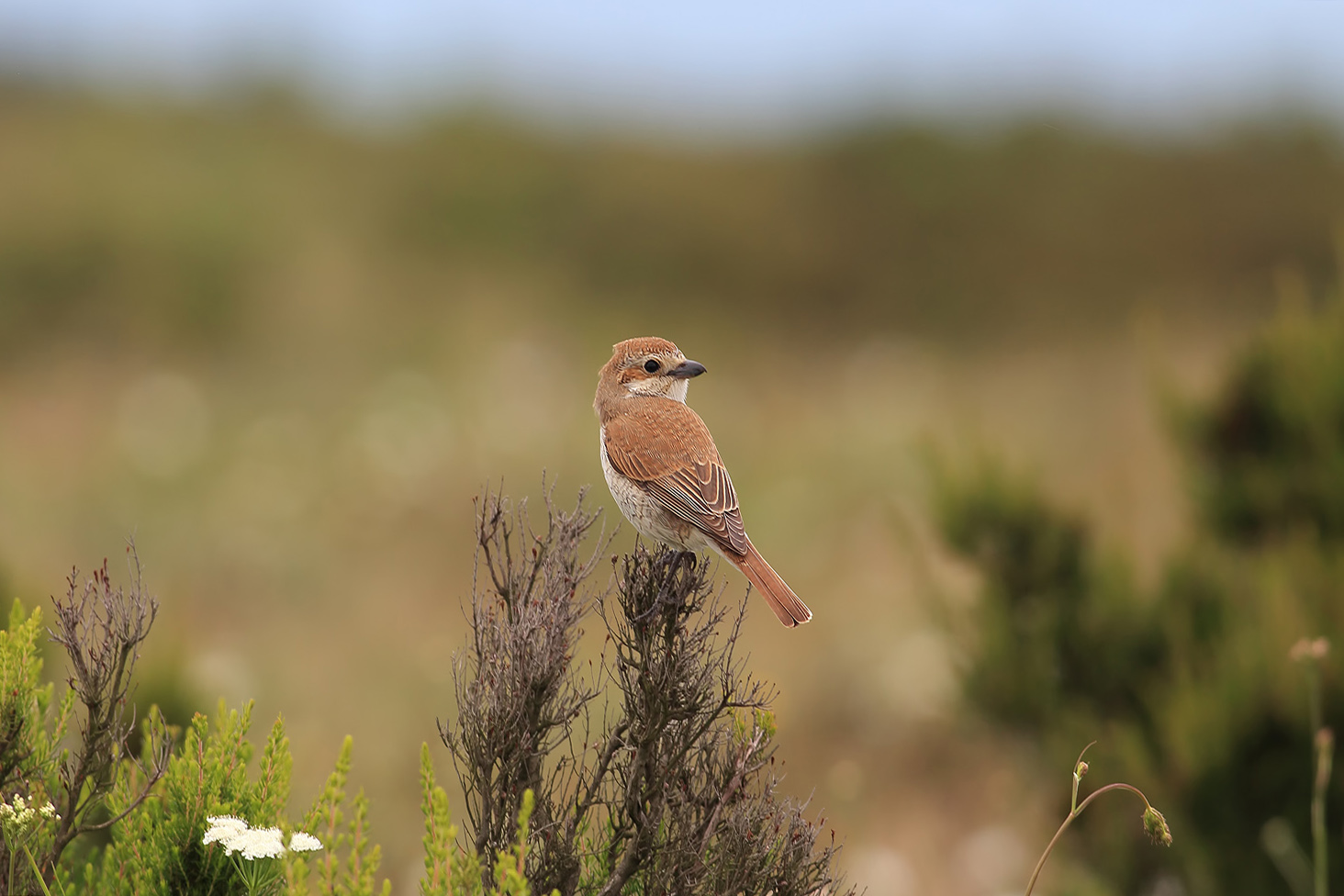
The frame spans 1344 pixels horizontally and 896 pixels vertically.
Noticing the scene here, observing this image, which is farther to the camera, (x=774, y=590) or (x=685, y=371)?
(x=685, y=371)

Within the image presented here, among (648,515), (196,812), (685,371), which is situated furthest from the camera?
(685,371)

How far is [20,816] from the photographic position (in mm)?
2348

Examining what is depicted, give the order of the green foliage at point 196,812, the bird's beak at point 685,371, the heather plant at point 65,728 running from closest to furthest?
the heather plant at point 65,728 < the green foliage at point 196,812 < the bird's beak at point 685,371

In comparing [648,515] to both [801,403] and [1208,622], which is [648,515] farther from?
[801,403]

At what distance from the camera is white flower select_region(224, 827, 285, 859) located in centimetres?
233

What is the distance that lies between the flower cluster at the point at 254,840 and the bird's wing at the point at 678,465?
142 cm

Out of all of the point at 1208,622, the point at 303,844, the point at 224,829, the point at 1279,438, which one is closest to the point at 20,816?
the point at 224,829

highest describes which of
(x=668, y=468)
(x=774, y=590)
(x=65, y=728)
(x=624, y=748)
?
(x=668, y=468)

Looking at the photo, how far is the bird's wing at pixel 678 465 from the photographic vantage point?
3422mm

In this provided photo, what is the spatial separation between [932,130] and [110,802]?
69.3ft

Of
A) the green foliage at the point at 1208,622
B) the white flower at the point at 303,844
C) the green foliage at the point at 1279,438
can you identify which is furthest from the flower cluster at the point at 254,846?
the green foliage at the point at 1279,438

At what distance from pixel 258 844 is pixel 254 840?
0.08 ft

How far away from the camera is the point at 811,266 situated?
2102 centimetres

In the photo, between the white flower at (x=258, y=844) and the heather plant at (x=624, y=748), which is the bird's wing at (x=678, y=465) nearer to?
the heather plant at (x=624, y=748)
